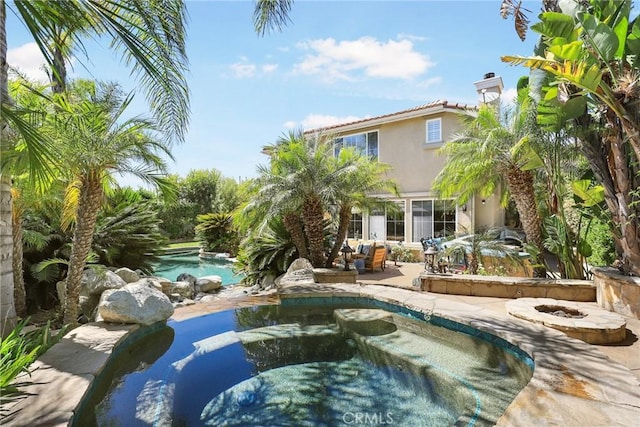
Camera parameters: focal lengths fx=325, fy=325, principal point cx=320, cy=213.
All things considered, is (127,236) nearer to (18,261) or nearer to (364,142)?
(18,261)

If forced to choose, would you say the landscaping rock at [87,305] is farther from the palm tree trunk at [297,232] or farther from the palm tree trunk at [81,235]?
the palm tree trunk at [297,232]

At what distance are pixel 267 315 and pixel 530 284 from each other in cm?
572

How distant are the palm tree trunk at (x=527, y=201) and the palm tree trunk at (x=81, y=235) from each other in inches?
390

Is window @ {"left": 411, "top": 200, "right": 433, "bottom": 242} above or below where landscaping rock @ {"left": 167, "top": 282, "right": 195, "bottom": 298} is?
above

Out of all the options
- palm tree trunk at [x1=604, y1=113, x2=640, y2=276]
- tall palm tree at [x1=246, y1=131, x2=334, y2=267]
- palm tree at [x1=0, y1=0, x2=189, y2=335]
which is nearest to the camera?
palm tree at [x1=0, y1=0, x2=189, y2=335]

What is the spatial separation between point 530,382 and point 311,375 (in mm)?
2705

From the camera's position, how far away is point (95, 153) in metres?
6.19

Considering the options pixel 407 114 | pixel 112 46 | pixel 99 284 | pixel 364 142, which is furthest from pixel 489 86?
pixel 99 284

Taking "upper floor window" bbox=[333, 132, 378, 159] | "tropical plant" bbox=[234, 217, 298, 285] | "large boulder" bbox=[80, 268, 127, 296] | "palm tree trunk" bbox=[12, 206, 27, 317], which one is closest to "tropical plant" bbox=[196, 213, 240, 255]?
"upper floor window" bbox=[333, 132, 378, 159]

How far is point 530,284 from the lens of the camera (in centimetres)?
704

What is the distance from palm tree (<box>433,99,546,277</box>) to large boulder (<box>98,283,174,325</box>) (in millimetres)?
8311

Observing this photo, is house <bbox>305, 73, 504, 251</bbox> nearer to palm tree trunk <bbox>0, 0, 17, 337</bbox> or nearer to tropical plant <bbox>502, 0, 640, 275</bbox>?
tropical plant <bbox>502, 0, 640, 275</bbox>

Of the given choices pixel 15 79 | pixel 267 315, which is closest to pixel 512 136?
pixel 267 315

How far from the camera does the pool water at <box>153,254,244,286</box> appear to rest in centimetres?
1764
